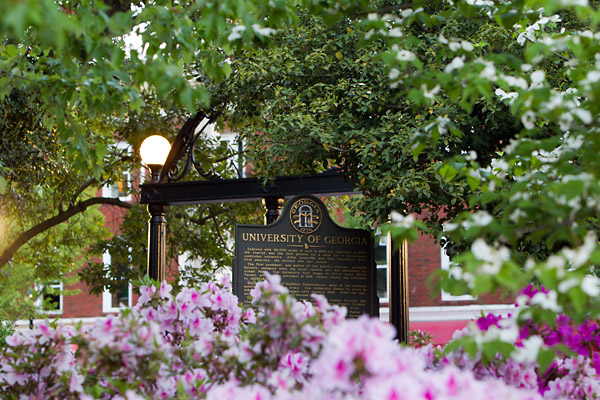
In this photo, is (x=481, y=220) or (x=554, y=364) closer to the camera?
(x=481, y=220)

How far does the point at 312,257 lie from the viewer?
8398 mm

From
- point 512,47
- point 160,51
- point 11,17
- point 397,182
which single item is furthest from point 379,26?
point 512,47

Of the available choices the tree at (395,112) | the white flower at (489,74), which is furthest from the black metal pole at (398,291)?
the white flower at (489,74)

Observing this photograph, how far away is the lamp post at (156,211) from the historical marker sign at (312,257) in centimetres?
189

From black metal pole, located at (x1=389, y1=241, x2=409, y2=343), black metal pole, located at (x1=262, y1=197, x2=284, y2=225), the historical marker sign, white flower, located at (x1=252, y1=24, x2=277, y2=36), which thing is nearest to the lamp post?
black metal pole, located at (x1=262, y1=197, x2=284, y2=225)

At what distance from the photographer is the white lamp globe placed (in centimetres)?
961

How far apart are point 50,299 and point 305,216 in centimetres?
1692

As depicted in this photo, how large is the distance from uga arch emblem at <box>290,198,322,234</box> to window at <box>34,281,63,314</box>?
15378 mm

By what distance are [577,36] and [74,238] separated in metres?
14.2

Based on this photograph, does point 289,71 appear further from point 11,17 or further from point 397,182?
point 11,17

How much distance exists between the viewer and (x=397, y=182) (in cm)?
747

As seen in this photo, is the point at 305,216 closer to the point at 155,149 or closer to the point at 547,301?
the point at 155,149

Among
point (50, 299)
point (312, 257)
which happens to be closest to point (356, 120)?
point (312, 257)

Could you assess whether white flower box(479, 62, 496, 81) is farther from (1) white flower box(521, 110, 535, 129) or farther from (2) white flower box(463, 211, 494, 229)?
(2) white flower box(463, 211, 494, 229)
